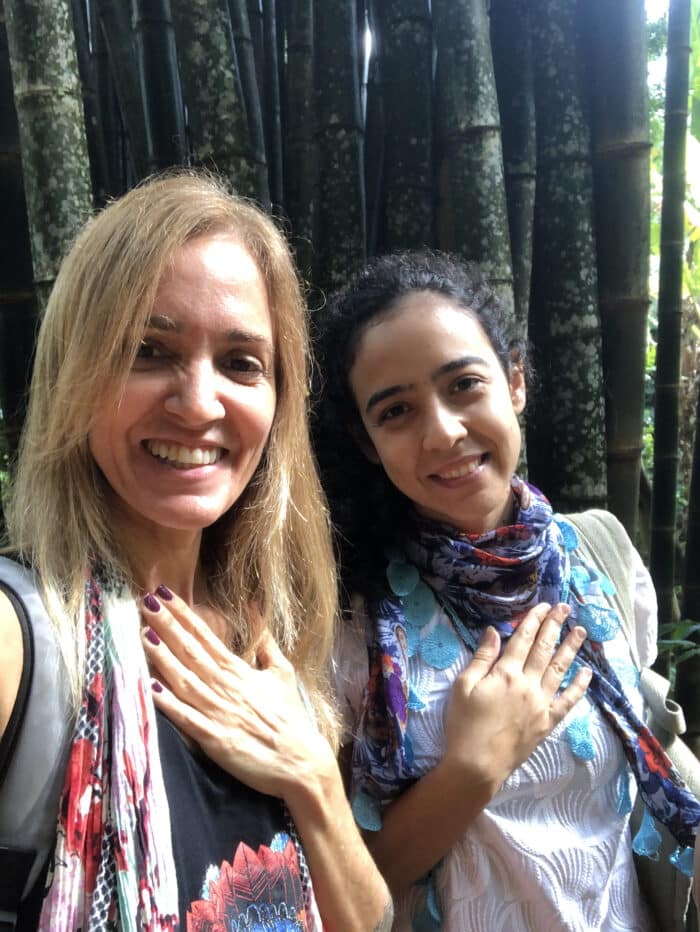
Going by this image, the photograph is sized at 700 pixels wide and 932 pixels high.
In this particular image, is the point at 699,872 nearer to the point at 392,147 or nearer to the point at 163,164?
the point at 392,147

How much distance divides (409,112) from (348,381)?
83cm

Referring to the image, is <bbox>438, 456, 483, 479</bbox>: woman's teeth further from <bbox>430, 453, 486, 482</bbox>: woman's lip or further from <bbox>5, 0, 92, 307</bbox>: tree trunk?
<bbox>5, 0, 92, 307</bbox>: tree trunk

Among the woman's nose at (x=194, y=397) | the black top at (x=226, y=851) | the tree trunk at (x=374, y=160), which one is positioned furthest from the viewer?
the tree trunk at (x=374, y=160)

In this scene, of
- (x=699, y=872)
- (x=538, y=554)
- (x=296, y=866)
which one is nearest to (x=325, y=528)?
(x=538, y=554)

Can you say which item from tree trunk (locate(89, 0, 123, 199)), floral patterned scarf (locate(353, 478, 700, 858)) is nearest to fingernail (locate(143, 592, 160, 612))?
floral patterned scarf (locate(353, 478, 700, 858))

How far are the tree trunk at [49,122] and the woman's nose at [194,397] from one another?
2.44ft

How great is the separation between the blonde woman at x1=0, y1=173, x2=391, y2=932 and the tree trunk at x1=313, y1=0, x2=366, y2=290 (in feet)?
2.41

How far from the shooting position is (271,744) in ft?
4.47

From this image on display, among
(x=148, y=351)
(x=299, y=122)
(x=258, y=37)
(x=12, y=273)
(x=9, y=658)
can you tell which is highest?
(x=258, y=37)

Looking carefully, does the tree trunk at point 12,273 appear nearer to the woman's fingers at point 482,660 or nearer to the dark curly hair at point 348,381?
the dark curly hair at point 348,381

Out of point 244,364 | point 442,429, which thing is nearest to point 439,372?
point 442,429

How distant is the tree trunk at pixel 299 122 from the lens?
7.67 feet

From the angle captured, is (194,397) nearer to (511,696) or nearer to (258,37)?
(511,696)

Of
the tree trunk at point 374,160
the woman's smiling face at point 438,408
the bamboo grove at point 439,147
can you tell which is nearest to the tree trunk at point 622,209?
the bamboo grove at point 439,147
